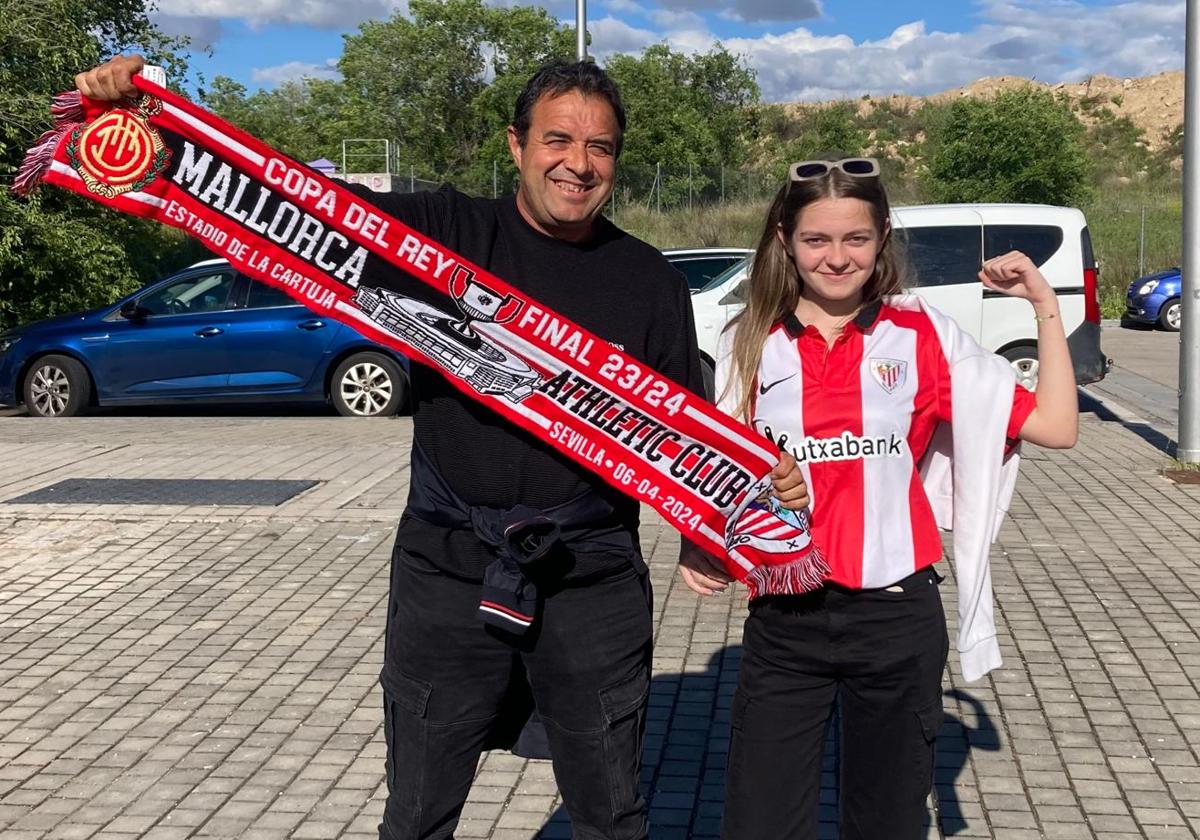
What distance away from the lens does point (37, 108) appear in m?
16.4

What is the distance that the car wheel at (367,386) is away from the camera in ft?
44.0

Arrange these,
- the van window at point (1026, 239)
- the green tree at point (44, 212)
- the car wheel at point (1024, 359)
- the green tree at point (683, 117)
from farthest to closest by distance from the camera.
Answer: the green tree at point (683, 117)
the green tree at point (44, 212)
the van window at point (1026, 239)
the car wheel at point (1024, 359)

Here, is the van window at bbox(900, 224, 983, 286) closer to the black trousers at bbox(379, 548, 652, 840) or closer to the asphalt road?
the asphalt road

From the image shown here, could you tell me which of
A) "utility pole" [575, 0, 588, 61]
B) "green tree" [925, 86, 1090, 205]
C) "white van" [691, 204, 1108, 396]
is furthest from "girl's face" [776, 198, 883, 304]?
"green tree" [925, 86, 1090, 205]

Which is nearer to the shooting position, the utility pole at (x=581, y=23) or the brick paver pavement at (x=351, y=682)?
the brick paver pavement at (x=351, y=682)

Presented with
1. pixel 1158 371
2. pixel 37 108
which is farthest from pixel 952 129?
pixel 37 108

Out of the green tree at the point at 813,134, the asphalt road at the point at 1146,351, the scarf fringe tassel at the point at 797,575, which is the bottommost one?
the asphalt road at the point at 1146,351

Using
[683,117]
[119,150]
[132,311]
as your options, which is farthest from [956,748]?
[683,117]

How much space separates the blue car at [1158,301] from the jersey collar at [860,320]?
22.4 metres

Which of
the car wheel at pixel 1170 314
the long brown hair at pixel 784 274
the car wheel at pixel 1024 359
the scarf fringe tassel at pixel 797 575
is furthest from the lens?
the car wheel at pixel 1170 314

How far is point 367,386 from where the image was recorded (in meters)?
13.5

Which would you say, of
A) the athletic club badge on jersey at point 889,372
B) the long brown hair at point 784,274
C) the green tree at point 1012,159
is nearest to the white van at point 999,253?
the long brown hair at point 784,274

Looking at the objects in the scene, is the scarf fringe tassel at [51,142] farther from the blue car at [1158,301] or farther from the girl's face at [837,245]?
the blue car at [1158,301]

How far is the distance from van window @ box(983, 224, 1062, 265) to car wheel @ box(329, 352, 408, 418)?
575cm
